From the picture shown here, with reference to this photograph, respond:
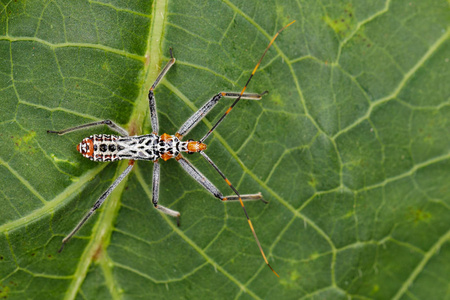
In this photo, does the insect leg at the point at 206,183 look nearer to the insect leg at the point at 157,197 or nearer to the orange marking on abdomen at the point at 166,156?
the orange marking on abdomen at the point at 166,156

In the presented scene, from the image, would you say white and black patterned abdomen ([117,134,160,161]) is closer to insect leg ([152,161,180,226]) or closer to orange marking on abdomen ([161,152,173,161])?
orange marking on abdomen ([161,152,173,161])

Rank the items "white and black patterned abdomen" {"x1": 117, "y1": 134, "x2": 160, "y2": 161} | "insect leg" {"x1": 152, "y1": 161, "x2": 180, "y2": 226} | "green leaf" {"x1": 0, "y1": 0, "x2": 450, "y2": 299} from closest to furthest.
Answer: "green leaf" {"x1": 0, "y1": 0, "x2": 450, "y2": 299} → "white and black patterned abdomen" {"x1": 117, "y1": 134, "x2": 160, "y2": 161} → "insect leg" {"x1": 152, "y1": 161, "x2": 180, "y2": 226}

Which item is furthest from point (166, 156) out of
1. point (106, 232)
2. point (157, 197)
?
point (106, 232)

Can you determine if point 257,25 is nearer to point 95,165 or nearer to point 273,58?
point 273,58

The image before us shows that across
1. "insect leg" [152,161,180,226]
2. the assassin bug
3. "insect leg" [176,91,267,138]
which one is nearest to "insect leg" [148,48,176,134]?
the assassin bug

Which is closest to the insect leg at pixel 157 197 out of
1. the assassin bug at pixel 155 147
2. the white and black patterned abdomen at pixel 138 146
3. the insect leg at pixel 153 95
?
the assassin bug at pixel 155 147

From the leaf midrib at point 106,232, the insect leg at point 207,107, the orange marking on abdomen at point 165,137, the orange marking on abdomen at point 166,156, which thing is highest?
the insect leg at point 207,107
